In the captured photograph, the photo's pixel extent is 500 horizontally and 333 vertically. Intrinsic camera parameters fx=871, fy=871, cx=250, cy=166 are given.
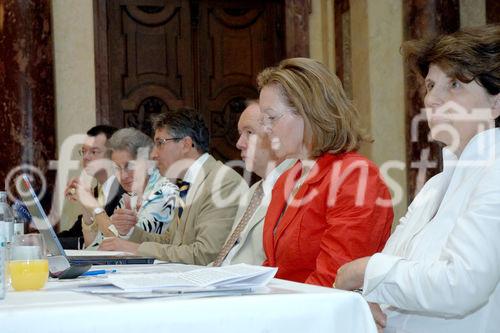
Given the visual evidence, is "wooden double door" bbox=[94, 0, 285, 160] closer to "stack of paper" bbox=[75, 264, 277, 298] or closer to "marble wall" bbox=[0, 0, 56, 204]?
"marble wall" bbox=[0, 0, 56, 204]

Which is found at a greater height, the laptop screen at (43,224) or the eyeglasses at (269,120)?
the eyeglasses at (269,120)

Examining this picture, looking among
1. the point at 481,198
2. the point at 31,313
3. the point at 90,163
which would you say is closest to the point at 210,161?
the point at 90,163

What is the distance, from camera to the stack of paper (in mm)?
1827

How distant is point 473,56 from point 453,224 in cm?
46

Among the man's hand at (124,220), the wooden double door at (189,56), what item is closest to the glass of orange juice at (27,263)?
the man's hand at (124,220)

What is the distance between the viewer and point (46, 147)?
6.41 m

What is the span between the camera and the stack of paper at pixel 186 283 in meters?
1.83

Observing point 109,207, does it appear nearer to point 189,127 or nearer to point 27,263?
point 189,127

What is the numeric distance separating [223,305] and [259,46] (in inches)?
224

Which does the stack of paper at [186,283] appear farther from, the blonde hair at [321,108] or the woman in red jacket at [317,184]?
the blonde hair at [321,108]

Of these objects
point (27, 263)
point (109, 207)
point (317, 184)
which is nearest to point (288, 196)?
point (317, 184)

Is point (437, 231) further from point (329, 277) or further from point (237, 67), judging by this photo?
point (237, 67)

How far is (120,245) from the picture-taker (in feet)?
13.6

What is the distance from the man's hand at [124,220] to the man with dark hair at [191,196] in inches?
2.9
